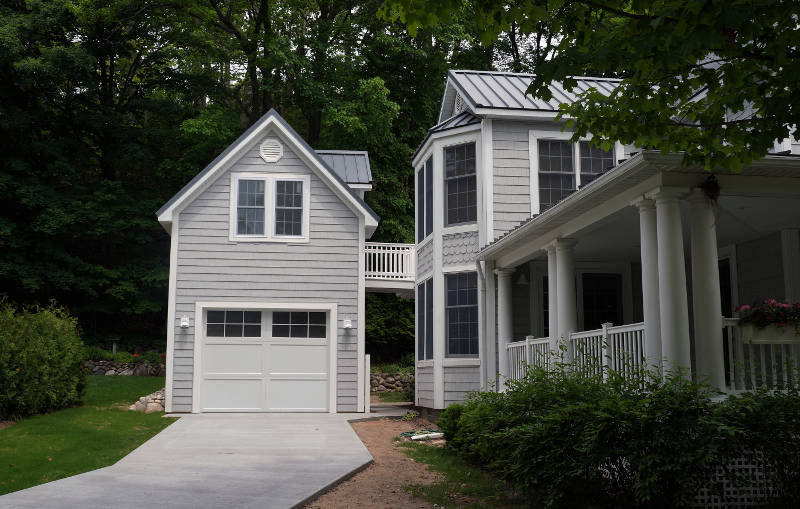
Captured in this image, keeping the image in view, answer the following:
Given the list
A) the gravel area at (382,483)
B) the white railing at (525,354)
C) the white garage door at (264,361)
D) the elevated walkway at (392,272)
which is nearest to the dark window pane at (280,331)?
the white garage door at (264,361)

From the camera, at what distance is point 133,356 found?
949 inches

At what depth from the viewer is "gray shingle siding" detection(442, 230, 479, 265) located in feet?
49.8

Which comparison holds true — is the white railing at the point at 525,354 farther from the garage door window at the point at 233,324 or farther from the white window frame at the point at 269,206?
the garage door window at the point at 233,324

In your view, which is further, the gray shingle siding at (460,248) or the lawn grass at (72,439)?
the gray shingle siding at (460,248)

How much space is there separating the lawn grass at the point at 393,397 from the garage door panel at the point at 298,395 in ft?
14.3

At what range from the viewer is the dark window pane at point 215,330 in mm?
17109

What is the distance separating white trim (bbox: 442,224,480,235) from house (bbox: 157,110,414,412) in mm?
2457

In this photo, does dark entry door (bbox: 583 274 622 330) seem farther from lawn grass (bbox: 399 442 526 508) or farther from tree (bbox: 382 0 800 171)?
tree (bbox: 382 0 800 171)

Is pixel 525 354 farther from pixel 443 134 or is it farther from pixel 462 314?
pixel 443 134

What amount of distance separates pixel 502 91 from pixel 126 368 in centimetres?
1495

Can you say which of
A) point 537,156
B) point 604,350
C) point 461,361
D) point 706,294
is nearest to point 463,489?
point 604,350

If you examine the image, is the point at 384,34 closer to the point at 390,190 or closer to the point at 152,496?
the point at 390,190

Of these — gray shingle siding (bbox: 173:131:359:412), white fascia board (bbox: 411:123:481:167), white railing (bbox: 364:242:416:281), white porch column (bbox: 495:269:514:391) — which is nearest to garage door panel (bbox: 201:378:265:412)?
gray shingle siding (bbox: 173:131:359:412)

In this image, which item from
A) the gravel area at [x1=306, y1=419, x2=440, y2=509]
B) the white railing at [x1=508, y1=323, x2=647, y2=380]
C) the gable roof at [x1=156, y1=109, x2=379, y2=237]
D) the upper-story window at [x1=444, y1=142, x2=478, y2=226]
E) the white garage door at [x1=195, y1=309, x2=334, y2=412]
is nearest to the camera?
the gravel area at [x1=306, y1=419, x2=440, y2=509]
